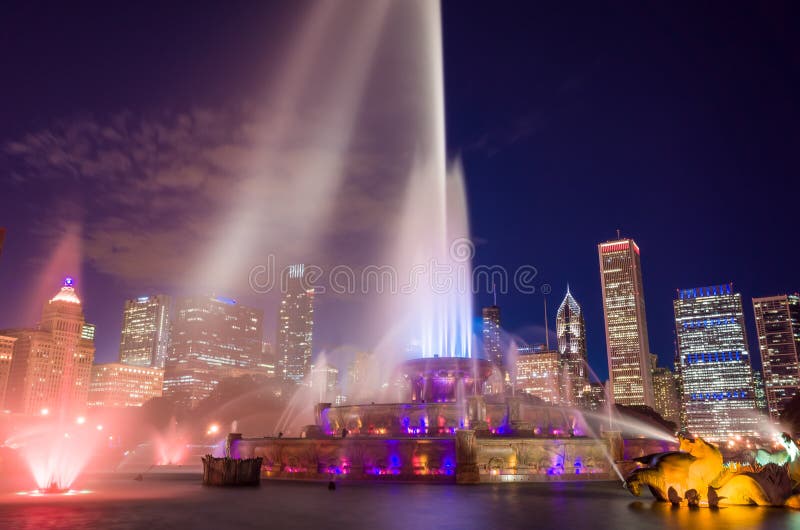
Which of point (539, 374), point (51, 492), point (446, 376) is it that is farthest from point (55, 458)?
point (539, 374)

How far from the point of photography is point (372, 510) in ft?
65.5

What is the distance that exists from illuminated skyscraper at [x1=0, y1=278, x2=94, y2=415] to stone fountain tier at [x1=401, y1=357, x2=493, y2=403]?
136876 millimetres

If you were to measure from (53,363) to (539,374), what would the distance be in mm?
136953

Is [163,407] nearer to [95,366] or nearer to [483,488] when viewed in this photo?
[95,366]

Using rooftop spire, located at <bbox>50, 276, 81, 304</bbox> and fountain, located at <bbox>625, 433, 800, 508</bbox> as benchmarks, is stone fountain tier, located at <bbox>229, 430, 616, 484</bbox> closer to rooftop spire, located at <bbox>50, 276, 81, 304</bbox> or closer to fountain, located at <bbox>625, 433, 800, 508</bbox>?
fountain, located at <bbox>625, 433, 800, 508</bbox>

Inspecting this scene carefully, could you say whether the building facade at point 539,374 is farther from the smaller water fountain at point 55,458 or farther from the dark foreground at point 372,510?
the dark foreground at point 372,510

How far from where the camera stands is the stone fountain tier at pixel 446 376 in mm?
46125

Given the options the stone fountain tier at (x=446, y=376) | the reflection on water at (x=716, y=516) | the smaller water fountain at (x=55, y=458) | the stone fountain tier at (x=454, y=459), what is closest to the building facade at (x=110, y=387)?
the smaller water fountain at (x=55, y=458)

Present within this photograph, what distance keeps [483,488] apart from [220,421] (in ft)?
309

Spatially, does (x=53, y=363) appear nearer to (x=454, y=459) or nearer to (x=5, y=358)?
(x=5, y=358)

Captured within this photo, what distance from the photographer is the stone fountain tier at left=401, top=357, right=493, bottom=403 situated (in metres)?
46.1

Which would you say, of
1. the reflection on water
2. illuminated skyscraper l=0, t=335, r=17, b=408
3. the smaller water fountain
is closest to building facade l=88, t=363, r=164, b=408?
illuminated skyscraper l=0, t=335, r=17, b=408

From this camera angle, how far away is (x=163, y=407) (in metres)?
124

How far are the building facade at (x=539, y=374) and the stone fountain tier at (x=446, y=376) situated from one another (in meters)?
149
